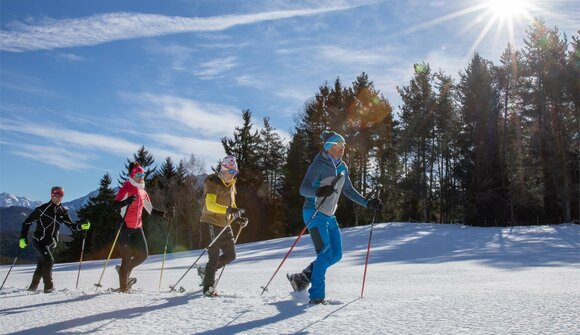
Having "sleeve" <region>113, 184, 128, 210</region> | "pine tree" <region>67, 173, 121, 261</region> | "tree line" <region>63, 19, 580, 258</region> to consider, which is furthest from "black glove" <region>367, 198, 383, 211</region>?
"pine tree" <region>67, 173, 121, 261</region>

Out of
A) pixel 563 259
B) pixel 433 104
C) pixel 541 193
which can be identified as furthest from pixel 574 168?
pixel 563 259

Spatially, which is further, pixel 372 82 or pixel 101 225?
pixel 101 225

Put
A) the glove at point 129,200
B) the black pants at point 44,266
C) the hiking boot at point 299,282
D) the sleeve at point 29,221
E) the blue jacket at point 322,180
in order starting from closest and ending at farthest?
the blue jacket at point 322,180 < the hiking boot at point 299,282 < the glove at point 129,200 < the black pants at point 44,266 < the sleeve at point 29,221

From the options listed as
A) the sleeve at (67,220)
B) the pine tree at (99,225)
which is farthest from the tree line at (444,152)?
the sleeve at (67,220)

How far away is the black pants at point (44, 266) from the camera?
6688 millimetres

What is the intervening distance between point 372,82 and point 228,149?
14338mm

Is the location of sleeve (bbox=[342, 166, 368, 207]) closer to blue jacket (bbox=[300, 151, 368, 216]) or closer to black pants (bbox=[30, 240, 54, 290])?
blue jacket (bbox=[300, 151, 368, 216])

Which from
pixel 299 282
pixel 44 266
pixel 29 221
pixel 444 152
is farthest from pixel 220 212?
pixel 444 152

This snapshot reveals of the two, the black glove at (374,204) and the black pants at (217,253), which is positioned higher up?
the black glove at (374,204)

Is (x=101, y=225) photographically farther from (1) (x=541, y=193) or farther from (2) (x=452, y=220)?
(1) (x=541, y=193)

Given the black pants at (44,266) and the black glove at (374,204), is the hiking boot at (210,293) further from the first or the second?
the black pants at (44,266)

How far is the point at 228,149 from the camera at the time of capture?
42125 millimetres

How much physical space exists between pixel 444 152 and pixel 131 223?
3416 cm

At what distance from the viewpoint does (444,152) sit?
1463 inches
